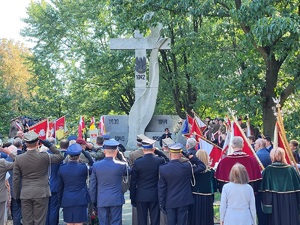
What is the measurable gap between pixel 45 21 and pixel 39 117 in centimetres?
676

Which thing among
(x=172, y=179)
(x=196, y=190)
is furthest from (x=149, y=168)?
(x=196, y=190)

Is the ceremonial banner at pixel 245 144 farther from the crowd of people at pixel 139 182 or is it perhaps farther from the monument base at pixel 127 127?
the monument base at pixel 127 127

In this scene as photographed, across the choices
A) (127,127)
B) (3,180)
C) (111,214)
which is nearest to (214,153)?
(111,214)

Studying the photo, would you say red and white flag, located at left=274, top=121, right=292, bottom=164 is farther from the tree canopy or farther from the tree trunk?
the tree trunk

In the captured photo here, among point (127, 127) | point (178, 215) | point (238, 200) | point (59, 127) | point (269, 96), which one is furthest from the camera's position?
point (127, 127)

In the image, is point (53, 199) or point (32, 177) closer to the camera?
point (32, 177)

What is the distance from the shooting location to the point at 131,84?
31.1 metres

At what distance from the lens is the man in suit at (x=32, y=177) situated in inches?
318

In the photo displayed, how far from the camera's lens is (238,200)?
23.0ft

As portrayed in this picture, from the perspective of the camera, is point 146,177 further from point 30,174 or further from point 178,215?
point 30,174

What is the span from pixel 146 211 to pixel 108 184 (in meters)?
1.08

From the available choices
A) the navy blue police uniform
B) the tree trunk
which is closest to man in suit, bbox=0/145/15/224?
the navy blue police uniform

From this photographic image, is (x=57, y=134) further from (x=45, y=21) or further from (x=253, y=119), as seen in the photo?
(x=45, y=21)

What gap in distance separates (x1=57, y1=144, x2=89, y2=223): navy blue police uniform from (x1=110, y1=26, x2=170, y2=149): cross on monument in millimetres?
12948
